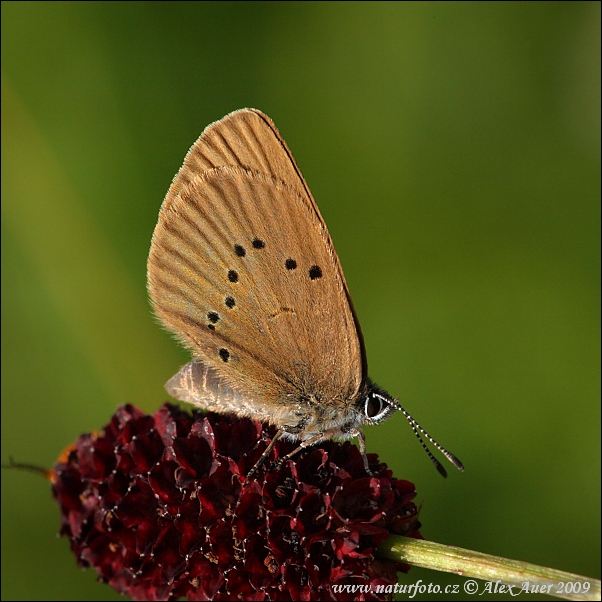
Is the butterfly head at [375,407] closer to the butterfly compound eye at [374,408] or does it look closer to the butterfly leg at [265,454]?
the butterfly compound eye at [374,408]

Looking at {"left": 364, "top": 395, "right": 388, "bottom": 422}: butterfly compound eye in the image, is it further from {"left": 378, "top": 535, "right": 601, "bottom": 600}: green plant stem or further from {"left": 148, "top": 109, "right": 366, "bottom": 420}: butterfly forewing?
{"left": 378, "top": 535, "right": 601, "bottom": 600}: green plant stem

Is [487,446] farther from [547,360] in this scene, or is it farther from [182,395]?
[182,395]

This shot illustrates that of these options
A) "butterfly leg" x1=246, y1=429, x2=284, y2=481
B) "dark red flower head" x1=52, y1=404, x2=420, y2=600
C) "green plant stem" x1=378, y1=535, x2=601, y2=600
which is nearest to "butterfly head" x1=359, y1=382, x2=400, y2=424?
"dark red flower head" x1=52, y1=404, x2=420, y2=600

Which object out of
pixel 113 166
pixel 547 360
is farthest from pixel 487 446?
pixel 113 166

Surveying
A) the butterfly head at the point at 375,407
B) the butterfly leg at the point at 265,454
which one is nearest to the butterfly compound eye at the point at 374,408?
the butterfly head at the point at 375,407

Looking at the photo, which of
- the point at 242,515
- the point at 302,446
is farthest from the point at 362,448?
the point at 242,515
